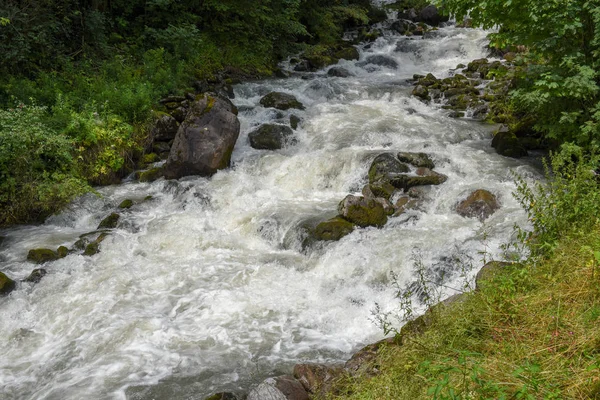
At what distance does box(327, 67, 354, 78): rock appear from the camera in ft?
61.7

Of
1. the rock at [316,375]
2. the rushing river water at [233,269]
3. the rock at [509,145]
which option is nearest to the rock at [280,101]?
the rushing river water at [233,269]

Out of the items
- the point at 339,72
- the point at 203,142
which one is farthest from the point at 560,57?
the point at 339,72

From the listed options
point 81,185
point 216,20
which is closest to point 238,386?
point 81,185

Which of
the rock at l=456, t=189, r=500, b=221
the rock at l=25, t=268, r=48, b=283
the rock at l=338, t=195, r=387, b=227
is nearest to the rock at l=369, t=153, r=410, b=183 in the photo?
the rock at l=338, t=195, r=387, b=227

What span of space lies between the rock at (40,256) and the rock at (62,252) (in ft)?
0.23

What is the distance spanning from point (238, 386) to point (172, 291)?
2.44 m

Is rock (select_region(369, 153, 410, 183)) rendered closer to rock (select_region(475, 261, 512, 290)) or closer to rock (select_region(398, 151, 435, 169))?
rock (select_region(398, 151, 435, 169))

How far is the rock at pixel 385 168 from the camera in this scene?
10.0 meters

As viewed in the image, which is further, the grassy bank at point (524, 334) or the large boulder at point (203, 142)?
the large boulder at point (203, 142)

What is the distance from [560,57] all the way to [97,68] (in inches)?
481

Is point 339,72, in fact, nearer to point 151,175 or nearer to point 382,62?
point 382,62

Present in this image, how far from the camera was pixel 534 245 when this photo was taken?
16.3 feet

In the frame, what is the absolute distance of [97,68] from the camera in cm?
1384

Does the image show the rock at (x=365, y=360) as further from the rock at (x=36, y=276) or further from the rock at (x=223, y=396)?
the rock at (x=36, y=276)
